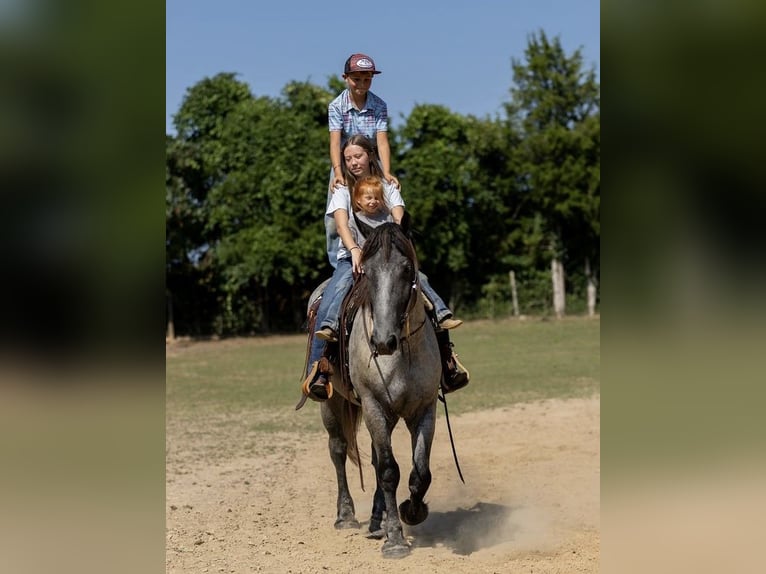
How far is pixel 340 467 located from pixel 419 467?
66.8 inches

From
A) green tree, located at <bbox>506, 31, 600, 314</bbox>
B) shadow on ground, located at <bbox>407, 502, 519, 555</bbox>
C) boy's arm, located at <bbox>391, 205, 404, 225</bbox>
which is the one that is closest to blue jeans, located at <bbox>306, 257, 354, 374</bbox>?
boy's arm, located at <bbox>391, 205, 404, 225</bbox>

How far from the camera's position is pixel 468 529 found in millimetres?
7457

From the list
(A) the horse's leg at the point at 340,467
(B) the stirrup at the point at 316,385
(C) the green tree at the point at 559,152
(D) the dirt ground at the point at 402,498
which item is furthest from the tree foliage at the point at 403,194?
(B) the stirrup at the point at 316,385

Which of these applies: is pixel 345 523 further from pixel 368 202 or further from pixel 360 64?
pixel 360 64

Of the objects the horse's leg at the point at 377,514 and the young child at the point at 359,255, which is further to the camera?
the horse's leg at the point at 377,514

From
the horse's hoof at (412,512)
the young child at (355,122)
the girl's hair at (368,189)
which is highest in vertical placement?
the young child at (355,122)

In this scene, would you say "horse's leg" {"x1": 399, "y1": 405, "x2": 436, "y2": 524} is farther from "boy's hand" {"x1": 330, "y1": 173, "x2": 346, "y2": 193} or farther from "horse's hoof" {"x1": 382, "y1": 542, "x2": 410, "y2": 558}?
"boy's hand" {"x1": 330, "y1": 173, "x2": 346, "y2": 193}

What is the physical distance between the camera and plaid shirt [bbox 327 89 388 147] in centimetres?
726

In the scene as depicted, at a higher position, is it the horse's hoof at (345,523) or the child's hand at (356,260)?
the child's hand at (356,260)

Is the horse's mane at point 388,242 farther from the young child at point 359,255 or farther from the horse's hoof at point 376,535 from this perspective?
the horse's hoof at point 376,535

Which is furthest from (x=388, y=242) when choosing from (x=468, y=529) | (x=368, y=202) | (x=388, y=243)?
(x=468, y=529)

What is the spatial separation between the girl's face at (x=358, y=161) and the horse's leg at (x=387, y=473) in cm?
186

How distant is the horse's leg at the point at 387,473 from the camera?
6.45 meters
